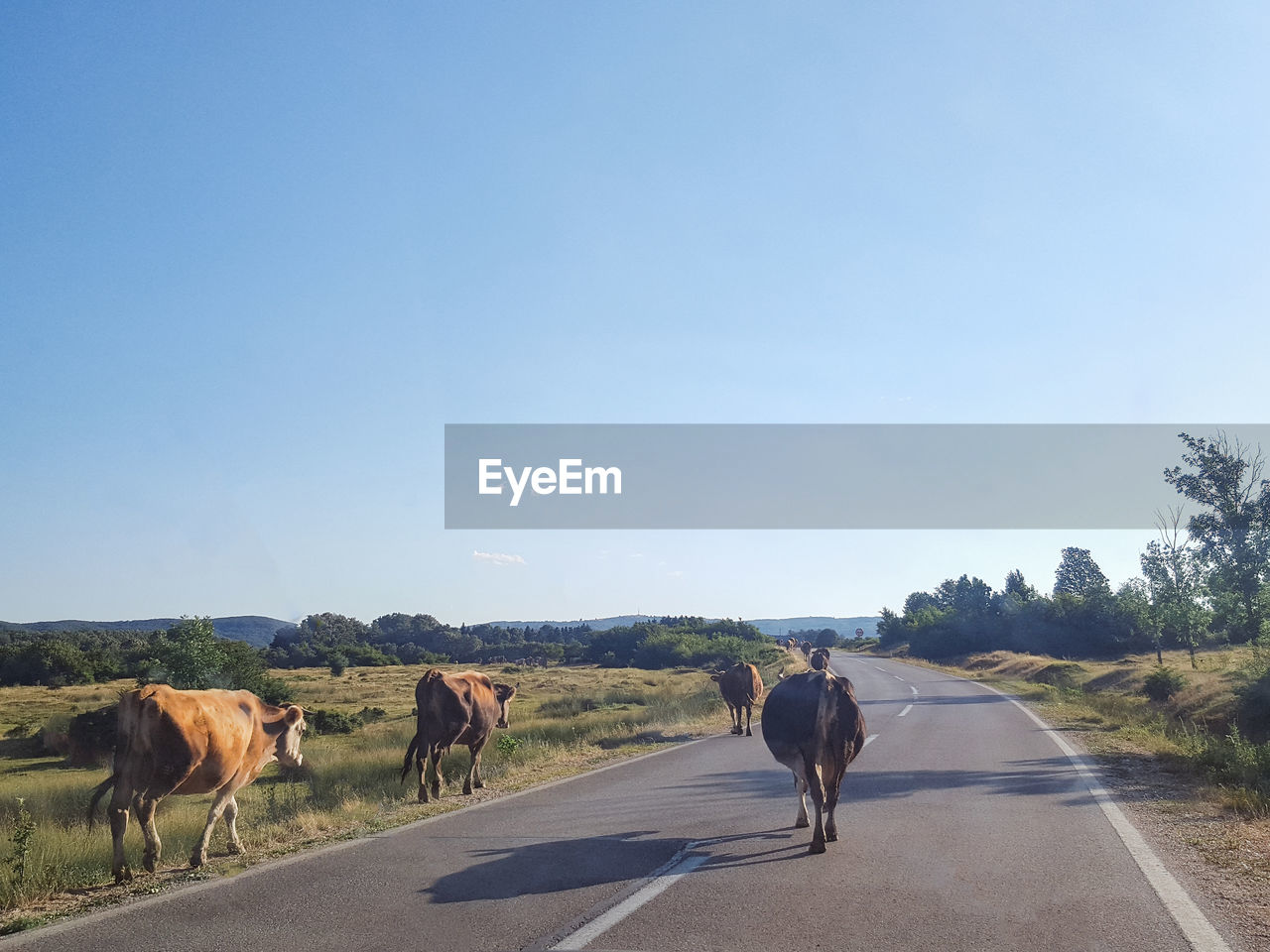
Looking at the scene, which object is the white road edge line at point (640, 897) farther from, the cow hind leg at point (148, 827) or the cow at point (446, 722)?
the cow at point (446, 722)

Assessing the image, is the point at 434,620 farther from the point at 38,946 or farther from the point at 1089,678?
the point at 38,946

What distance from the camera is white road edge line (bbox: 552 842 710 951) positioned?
5539 millimetres

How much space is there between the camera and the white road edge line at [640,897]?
554 cm

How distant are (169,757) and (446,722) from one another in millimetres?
5623

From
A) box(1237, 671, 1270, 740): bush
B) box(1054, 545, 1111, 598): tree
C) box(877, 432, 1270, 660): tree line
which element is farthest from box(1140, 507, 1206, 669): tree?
box(1054, 545, 1111, 598): tree

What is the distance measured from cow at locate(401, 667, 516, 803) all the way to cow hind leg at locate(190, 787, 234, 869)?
380cm

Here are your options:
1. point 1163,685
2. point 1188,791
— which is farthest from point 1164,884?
point 1163,685

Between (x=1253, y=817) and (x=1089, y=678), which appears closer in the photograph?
(x=1253, y=817)

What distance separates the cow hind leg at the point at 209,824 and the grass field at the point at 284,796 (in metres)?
0.14

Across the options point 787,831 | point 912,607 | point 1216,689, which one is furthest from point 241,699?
point 912,607

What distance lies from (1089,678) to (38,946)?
45.4 metres

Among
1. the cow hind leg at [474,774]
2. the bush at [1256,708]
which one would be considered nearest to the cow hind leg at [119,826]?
the cow hind leg at [474,774]

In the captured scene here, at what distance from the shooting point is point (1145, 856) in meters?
7.79

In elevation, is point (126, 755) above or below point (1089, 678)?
above
